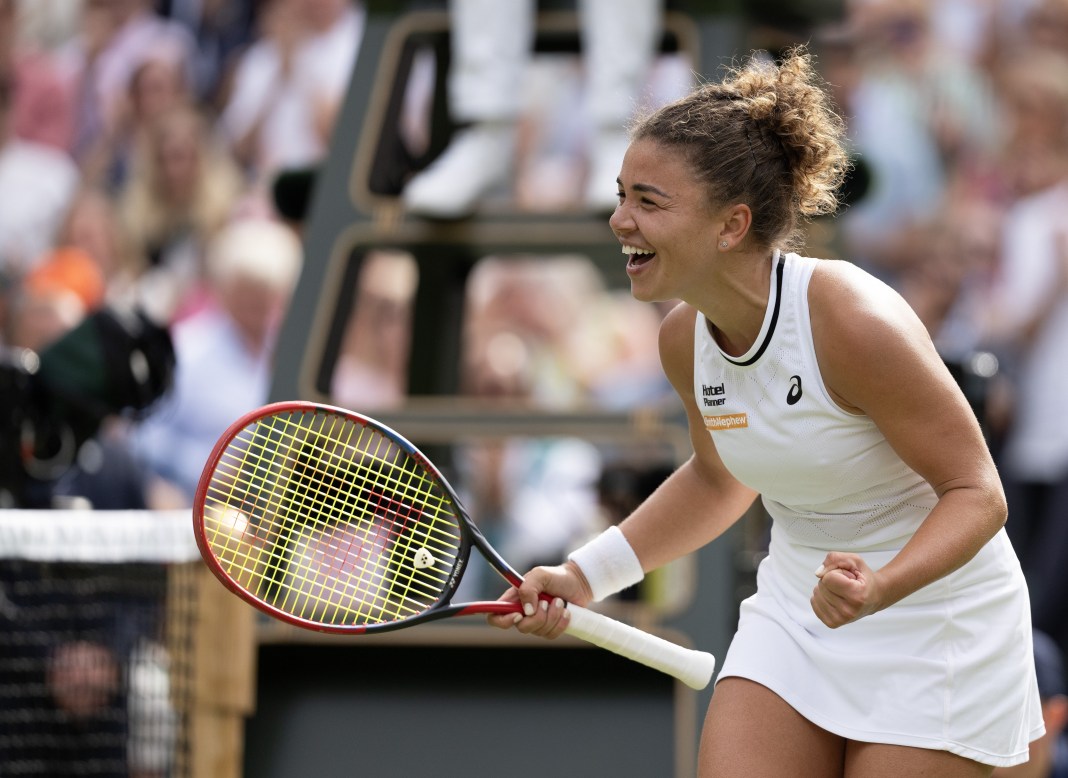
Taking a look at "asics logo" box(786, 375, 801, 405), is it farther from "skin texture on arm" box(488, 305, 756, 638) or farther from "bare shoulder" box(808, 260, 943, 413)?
"skin texture on arm" box(488, 305, 756, 638)

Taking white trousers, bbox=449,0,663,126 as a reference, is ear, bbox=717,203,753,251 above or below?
below

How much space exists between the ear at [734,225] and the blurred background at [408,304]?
0.41 meters

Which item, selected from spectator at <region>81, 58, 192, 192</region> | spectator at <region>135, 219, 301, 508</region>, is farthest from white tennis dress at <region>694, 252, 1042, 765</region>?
spectator at <region>81, 58, 192, 192</region>

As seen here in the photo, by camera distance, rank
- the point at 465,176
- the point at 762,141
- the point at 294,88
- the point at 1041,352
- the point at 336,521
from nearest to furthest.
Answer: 1. the point at 762,141
2. the point at 336,521
3. the point at 465,176
4. the point at 1041,352
5. the point at 294,88

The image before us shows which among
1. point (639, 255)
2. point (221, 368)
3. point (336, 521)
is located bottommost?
point (221, 368)

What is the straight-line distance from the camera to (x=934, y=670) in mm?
2984

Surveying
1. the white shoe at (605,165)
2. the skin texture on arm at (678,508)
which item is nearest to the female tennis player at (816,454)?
the skin texture on arm at (678,508)

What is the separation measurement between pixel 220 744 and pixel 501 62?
2.47 meters

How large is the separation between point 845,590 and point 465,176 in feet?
11.3

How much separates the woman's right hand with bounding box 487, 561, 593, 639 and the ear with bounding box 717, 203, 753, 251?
0.73m

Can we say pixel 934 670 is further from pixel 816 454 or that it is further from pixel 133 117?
pixel 133 117

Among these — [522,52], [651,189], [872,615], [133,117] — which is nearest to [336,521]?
[651,189]

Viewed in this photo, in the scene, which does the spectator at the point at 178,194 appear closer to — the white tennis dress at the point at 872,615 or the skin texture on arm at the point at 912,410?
the white tennis dress at the point at 872,615

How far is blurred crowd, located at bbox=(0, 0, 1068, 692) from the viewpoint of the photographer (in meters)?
7.03
